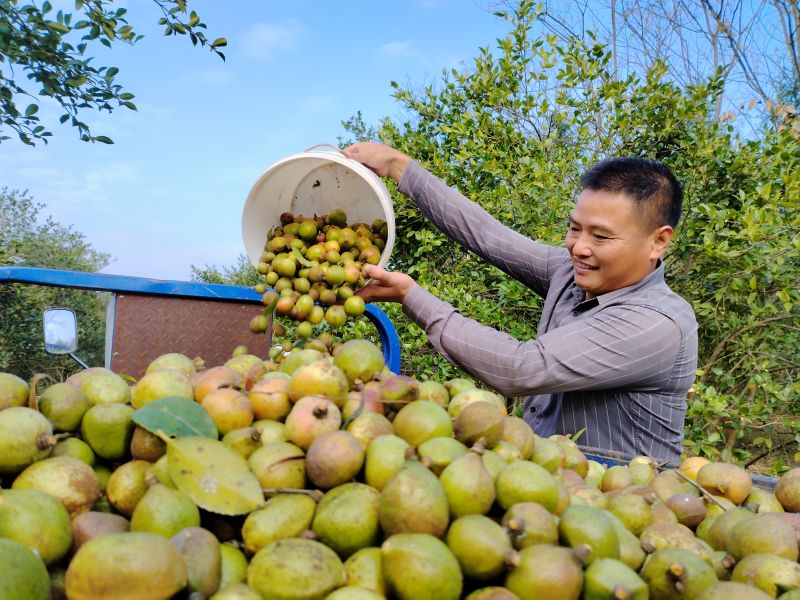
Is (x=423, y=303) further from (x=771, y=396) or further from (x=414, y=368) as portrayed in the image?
(x=771, y=396)

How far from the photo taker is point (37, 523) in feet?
3.57

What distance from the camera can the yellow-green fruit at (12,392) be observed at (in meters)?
1.44

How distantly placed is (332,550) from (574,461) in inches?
33.9

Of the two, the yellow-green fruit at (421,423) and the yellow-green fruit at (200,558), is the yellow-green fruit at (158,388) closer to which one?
the yellow-green fruit at (200,558)

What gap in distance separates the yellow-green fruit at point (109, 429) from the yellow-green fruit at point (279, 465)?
0.96 ft

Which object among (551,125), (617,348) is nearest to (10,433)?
(617,348)

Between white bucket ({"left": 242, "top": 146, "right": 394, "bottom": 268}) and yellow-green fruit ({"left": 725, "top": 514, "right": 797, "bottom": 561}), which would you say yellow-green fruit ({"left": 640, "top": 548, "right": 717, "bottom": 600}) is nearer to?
yellow-green fruit ({"left": 725, "top": 514, "right": 797, "bottom": 561})

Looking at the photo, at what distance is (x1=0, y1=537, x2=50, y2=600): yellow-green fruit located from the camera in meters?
0.92

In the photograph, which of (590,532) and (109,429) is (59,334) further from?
(590,532)

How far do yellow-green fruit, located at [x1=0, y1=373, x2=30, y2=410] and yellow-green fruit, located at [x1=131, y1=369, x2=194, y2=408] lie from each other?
243 millimetres

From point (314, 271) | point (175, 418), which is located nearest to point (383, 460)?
point (175, 418)

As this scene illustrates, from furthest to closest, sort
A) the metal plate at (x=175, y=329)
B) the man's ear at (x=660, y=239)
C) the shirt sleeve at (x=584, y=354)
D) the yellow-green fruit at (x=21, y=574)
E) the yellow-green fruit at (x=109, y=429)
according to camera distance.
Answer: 1. the metal plate at (x=175, y=329)
2. the man's ear at (x=660, y=239)
3. the shirt sleeve at (x=584, y=354)
4. the yellow-green fruit at (x=109, y=429)
5. the yellow-green fruit at (x=21, y=574)

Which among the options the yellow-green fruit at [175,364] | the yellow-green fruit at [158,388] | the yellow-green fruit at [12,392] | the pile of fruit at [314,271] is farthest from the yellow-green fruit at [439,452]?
the pile of fruit at [314,271]

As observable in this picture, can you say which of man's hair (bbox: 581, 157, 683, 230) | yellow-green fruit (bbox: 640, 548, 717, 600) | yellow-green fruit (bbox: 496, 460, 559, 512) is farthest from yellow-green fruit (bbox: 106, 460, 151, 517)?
man's hair (bbox: 581, 157, 683, 230)
